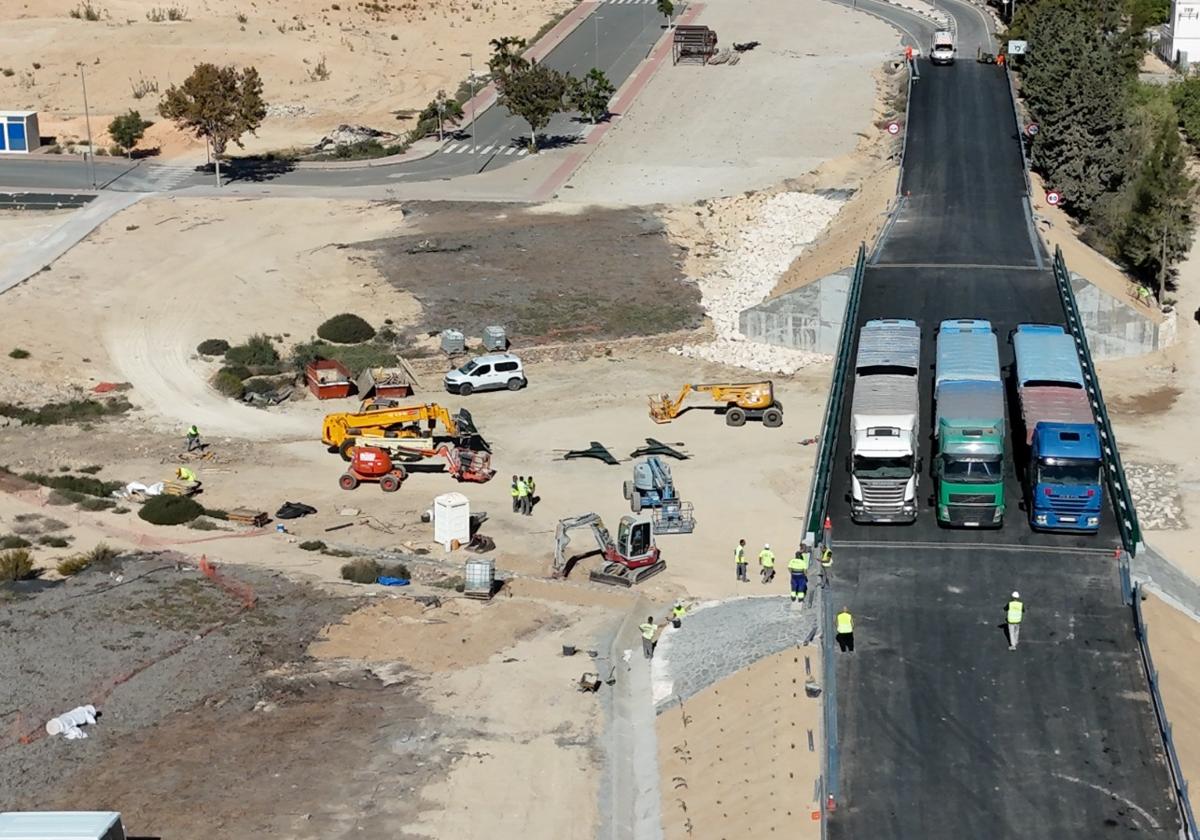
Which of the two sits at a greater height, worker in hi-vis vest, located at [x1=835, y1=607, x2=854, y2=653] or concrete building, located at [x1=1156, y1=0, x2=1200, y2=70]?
concrete building, located at [x1=1156, y1=0, x2=1200, y2=70]

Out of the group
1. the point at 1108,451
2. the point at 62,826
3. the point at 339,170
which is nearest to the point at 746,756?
the point at 62,826

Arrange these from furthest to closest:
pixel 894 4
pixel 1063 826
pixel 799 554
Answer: pixel 894 4 → pixel 799 554 → pixel 1063 826

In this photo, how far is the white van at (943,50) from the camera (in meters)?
116

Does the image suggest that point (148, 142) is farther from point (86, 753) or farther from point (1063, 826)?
point (1063, 826)

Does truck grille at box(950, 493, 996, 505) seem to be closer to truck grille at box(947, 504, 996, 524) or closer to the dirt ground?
truck grille at box(947, 504, 996, 524)

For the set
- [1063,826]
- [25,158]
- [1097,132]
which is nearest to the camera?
[1063,826]

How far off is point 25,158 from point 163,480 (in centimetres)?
4923

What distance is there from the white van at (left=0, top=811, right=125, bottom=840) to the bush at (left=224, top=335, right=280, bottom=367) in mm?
39583

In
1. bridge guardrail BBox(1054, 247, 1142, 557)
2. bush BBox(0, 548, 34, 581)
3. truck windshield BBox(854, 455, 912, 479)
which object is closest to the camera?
bridge guardrail BBox(1054, 247, 1142, 557)

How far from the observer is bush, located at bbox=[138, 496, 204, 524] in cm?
5869

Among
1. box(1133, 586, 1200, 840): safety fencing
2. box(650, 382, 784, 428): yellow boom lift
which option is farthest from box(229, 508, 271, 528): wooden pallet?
box(1133, 586, 1200, 840): safety fencing

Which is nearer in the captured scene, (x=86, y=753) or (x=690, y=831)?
(x=690, y=831)

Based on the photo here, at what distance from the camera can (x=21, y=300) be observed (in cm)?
8062

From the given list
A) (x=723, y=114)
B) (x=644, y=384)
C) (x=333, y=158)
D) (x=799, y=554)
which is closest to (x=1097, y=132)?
(x=723, y=114)
